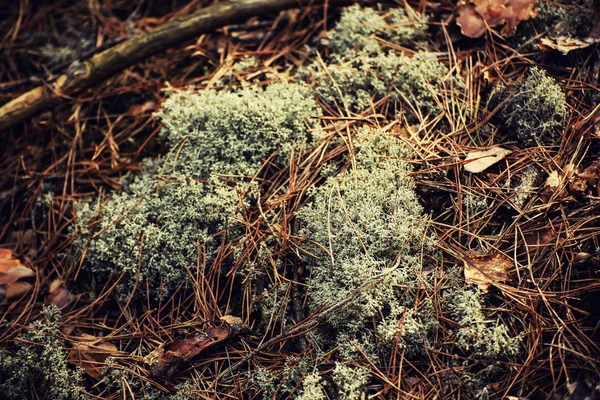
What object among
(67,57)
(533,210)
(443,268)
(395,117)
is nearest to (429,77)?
(395,117)

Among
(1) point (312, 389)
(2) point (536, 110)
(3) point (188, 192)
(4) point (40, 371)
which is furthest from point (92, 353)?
(2) point (536, 110)

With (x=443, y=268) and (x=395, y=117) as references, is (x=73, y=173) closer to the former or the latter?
(x=395, y=117)

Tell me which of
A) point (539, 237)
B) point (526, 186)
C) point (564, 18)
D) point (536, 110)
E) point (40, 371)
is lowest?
point (40, 371)

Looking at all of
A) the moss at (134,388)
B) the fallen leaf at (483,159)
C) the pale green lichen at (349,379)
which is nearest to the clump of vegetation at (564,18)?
the fallen leaf at (483,159)

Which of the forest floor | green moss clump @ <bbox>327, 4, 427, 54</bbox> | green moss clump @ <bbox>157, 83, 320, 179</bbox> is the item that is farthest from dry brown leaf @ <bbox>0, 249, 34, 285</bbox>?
green moss clump @ <bbox>327, 4, 427, 54</bbox>

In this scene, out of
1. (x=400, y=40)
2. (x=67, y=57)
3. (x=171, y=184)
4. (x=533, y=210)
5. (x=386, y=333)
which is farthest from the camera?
(x=67, y=57)

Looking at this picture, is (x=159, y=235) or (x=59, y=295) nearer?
(x=159, y=235)

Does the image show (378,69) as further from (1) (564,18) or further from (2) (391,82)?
(1) (564,18)
